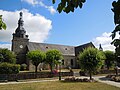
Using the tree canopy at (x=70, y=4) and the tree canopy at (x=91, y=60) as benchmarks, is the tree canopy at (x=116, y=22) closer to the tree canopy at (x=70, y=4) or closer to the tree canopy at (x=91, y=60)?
the tree canopy at (x=70, y=4)

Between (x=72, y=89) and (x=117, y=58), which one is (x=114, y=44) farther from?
(x=72, y=89)

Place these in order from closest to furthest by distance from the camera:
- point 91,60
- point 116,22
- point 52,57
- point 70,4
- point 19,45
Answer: point 116,22
point 70,4
point 91,60
point 52,57
point 19,45

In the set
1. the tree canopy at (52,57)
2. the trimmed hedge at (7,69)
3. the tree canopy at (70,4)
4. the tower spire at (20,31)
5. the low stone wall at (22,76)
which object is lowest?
the low stone wall at (22,76)

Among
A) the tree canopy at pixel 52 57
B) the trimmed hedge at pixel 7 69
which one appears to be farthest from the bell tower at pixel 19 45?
the trimmed hedge at pixel 7 69

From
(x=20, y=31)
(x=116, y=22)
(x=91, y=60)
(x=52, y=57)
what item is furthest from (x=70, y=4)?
(x=20, y=31)

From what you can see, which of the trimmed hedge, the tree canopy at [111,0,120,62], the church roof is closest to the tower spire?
the church roof

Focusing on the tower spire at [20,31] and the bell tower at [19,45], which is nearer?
the bell tower at [19,45]

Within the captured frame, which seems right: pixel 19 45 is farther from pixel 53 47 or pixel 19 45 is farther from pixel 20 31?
pixel 53 47

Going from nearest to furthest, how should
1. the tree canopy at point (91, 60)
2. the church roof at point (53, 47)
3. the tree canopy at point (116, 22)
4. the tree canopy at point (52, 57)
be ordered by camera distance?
the tree canopy at point (116, 22)
the tree canopy at point (91, 60)
the tree canopy at point (52, 57)
the church roof at point (53, 47)

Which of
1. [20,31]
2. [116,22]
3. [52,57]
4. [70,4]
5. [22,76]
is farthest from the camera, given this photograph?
[20,31]

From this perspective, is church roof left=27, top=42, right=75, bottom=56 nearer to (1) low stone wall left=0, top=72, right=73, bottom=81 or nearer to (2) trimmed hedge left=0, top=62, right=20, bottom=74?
(1) low stone wall left=0, top=72, right=73, bottom=81

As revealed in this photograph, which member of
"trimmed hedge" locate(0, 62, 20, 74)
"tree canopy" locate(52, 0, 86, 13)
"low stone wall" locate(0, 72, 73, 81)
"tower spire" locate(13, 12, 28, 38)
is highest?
"tower spire" locate(13, 12, 28, 38)

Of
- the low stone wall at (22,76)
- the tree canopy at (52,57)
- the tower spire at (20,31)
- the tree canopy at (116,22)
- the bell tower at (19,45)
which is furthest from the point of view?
the tower spire at (20,31)

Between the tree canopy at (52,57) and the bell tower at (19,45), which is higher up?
the bell tower at (19,45)
